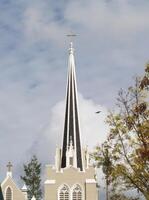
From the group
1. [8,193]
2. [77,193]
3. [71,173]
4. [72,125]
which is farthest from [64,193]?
[72,125]

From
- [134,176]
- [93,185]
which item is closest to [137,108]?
[134,176]

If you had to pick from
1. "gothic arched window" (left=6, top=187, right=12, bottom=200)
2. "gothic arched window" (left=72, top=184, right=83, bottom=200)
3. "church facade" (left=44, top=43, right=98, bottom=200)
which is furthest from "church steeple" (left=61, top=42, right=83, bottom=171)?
"gothic arched window" (left=6, top=187, right=12, bottom=200)

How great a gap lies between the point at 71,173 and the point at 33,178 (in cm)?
1793

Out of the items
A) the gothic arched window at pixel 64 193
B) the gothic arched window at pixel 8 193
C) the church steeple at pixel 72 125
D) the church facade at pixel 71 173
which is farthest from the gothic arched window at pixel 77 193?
the gothic arched window at pixel 8 193

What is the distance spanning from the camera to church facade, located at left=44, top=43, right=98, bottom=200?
64500 mm

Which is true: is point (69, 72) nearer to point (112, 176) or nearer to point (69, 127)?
point (69, 127)

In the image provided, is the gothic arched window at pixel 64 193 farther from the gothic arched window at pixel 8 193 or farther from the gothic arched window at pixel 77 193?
the gothic arched window at pixel 8 193

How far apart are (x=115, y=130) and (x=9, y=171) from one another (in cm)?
4552

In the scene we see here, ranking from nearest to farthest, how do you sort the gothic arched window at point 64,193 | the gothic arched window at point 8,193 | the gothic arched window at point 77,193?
the gothic arched window at point 64,193, the gothic arched window at point 77,193, the gothic arched window at point 8,193

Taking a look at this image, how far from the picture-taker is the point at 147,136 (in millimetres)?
20094

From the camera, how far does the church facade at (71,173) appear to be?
64.5 m

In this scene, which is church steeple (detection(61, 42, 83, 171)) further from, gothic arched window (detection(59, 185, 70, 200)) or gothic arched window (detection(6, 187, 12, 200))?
gothic arched window (detection(6, 187, 12, 200))

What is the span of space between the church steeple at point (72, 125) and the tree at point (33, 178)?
47.4ft

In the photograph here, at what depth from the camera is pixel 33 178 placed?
8162cm
